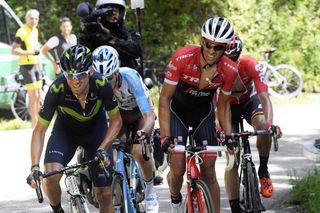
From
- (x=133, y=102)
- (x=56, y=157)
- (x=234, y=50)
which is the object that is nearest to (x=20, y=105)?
(x=133, y=102)

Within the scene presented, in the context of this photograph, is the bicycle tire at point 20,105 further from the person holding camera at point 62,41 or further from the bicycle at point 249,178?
the bicycle at point 249,178

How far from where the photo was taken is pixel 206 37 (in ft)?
26.0

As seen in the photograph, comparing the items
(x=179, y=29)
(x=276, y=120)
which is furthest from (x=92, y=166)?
(x=179, y=29)

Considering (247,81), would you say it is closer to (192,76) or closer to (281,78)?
(192,76)

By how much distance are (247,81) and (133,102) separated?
3.76 feet

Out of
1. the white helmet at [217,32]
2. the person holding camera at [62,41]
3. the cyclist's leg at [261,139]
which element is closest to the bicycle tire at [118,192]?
the white helmet at [217,32]

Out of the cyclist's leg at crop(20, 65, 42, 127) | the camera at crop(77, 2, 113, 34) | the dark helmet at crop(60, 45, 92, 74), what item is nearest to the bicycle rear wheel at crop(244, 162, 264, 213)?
the dark helmet at crop(60, 45, 92, 74)

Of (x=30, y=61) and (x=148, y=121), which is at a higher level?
(x=148, y=121)

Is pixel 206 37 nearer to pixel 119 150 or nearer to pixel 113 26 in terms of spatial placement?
pixel 119 150

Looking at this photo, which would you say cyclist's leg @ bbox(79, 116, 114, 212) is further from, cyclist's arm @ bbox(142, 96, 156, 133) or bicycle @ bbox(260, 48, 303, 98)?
bicycle @ bbox(260, 48, 303, 98)

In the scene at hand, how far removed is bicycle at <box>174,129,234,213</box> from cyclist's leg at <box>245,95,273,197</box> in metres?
1.54

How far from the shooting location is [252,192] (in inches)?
334

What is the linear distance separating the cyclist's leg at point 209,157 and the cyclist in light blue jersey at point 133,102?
45 centimetres

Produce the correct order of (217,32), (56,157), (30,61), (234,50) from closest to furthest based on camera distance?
(56,157) < (217,32) < (234,50) < (30,61)
